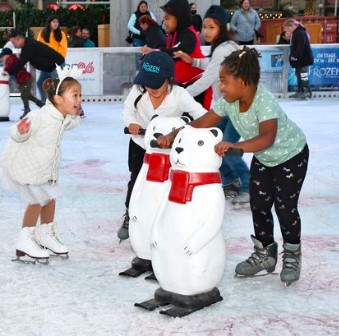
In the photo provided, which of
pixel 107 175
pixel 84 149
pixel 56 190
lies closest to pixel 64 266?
pixel 56 190

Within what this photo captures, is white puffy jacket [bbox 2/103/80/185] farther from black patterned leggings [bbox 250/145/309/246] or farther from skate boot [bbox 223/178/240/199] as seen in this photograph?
skate boot [bbox 223/178/240/199]

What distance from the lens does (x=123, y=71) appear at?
13.4m

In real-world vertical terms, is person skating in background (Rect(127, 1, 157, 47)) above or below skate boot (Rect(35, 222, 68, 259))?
above

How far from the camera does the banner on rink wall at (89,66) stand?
13148mm

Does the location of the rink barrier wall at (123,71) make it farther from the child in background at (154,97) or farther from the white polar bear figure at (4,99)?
the child in background at (154,97)

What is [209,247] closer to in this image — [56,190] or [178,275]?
[178,275]

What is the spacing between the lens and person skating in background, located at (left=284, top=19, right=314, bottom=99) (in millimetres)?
13500

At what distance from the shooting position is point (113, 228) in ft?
16.7

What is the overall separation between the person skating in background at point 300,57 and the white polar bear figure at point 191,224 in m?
10.4

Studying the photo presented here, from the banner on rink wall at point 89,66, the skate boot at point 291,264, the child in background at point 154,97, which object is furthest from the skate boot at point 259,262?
the banner on rink wall at point 89,66

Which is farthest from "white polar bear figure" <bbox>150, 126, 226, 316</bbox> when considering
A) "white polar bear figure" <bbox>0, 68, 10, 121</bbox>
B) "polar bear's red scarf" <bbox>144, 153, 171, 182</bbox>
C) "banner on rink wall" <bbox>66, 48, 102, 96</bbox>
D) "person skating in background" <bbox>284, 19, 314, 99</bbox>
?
"person skating in background" <bbox>284, 19, 314, 99</bbox>

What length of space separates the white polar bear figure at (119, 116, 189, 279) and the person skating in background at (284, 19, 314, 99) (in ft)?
32.6

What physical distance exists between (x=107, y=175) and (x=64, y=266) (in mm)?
2751

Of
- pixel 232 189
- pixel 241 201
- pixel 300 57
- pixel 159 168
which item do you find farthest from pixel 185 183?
pixel 300 57
